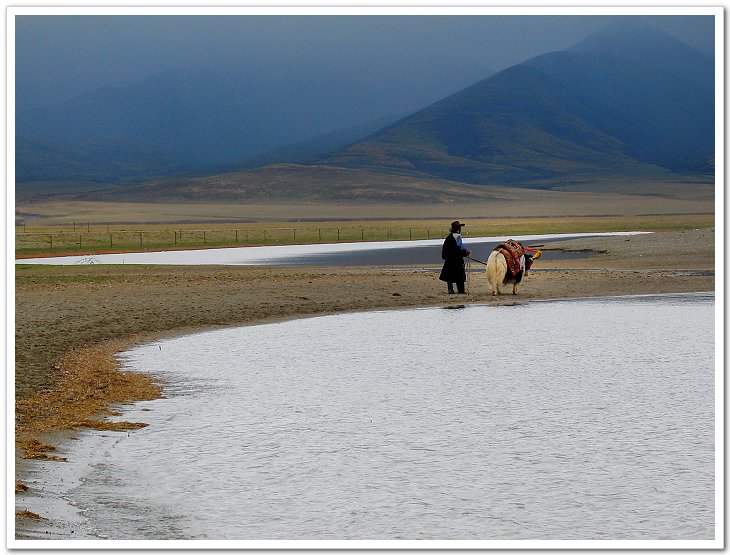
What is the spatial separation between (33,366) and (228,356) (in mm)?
3492

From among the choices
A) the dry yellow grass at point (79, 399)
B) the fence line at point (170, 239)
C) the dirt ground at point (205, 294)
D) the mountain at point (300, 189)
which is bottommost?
the dry yellow grass at point (79, 399)

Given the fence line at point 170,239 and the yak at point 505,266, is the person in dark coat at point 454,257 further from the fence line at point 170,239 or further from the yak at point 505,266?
the fence line at point 170,239

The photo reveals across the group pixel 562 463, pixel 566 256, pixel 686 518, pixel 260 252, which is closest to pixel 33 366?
pixel 562 463

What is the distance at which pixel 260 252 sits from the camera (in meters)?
52.3

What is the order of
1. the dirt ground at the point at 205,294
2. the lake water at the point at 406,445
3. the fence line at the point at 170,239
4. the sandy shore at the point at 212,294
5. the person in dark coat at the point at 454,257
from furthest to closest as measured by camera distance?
the fence line at the point at 170,239 < the person in dark coat at the point at 454,257 < the sandy shore at the point at 212,294 < the dirt ground at the point at 205,294 < the lake water at the point at 406,445

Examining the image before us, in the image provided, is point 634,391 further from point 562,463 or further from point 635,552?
point 635,552

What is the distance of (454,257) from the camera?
2722 centimetres

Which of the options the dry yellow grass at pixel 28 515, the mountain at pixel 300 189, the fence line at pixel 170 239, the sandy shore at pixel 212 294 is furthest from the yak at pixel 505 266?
the mountain at pixel 300 189

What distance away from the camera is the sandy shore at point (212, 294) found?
715 inches

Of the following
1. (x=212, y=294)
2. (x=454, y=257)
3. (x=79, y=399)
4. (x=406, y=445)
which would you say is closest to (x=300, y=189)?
(x=212, y=294)

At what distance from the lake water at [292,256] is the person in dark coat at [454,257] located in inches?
549

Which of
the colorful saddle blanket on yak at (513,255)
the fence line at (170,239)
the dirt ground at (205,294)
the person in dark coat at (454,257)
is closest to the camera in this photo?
the dirt ground at (205,294)

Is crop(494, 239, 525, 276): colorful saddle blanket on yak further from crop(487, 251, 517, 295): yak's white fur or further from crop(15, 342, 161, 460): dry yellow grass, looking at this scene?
crop(15, 342, 161, 460): dry yellow grass

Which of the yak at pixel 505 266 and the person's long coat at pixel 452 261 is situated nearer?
the person's long coat at pixel 452 261
